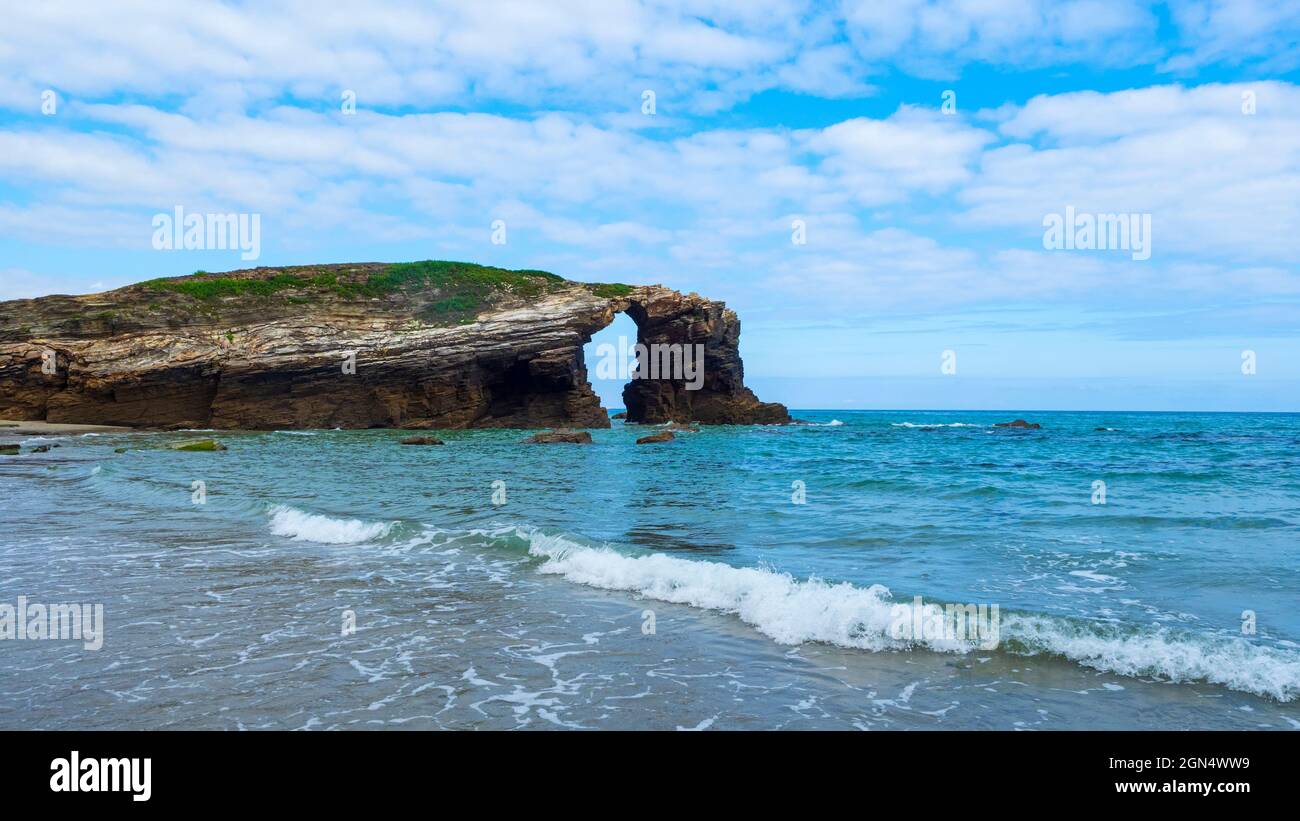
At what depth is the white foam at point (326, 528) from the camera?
14641 millimetres

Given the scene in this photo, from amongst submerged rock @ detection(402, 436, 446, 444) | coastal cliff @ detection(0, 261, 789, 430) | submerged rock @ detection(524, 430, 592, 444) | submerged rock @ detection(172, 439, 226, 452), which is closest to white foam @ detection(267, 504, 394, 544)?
submerged rock @ detection(172, 439, 226, 452)

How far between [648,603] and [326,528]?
800cm

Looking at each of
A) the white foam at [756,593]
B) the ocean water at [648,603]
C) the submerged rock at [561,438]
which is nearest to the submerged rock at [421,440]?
the submerged rock at [561,438]

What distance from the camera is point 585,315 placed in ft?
182

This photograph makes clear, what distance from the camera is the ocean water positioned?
6.30 metres

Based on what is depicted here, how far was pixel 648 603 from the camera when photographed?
10.1m

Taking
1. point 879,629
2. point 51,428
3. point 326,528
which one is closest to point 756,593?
point 879,629

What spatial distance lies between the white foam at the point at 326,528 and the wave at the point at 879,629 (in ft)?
16.5

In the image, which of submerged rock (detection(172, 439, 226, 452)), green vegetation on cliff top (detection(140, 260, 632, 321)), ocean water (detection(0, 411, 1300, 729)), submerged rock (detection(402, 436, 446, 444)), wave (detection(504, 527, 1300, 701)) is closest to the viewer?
ocean water (detection(0, 411, 1300, 729))

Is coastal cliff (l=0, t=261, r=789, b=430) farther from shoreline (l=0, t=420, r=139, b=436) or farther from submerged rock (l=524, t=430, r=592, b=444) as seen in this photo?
submerged rock (l=524, t=430, r=592, b=444)

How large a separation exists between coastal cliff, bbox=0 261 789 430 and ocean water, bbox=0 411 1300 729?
3114cm
